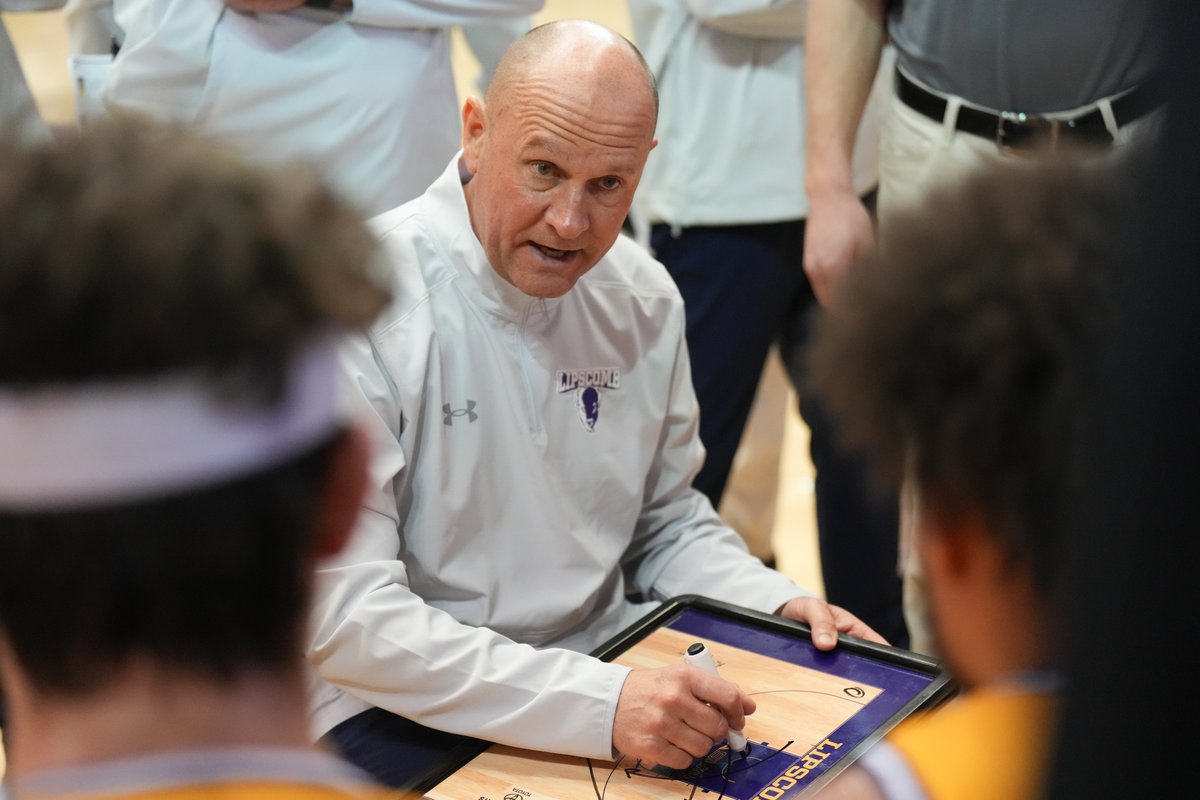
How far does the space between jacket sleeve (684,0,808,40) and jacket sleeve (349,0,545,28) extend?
15.1 inches

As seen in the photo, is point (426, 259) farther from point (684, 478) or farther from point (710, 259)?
point (710, 259)

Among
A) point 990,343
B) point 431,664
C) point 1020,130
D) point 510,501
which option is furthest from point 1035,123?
point 990,343

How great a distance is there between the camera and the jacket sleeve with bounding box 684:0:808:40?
278 centimetres

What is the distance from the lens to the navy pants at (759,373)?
9.61 feet

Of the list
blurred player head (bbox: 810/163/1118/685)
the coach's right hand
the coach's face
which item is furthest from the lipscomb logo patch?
blurred player head (bbox: 810/163/1118/685)

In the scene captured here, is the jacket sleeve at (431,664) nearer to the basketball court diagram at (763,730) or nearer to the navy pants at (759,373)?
the basketball court diagram at (763,730)

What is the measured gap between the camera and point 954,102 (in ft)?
7.57

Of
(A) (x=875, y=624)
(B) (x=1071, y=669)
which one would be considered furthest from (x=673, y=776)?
(A) (x=875, y=624)

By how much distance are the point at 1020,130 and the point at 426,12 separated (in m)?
1.15

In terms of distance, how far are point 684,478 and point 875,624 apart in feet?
3.09

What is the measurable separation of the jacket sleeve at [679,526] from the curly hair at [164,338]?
4.57ft

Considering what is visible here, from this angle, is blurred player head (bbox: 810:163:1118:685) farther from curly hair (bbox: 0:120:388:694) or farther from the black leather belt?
the black leather belt

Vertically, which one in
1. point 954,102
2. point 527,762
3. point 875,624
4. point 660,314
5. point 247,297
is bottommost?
point 875,624

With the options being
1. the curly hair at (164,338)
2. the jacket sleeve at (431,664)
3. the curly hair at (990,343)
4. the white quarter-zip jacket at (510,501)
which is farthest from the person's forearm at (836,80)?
the curly hair at (164,338)
